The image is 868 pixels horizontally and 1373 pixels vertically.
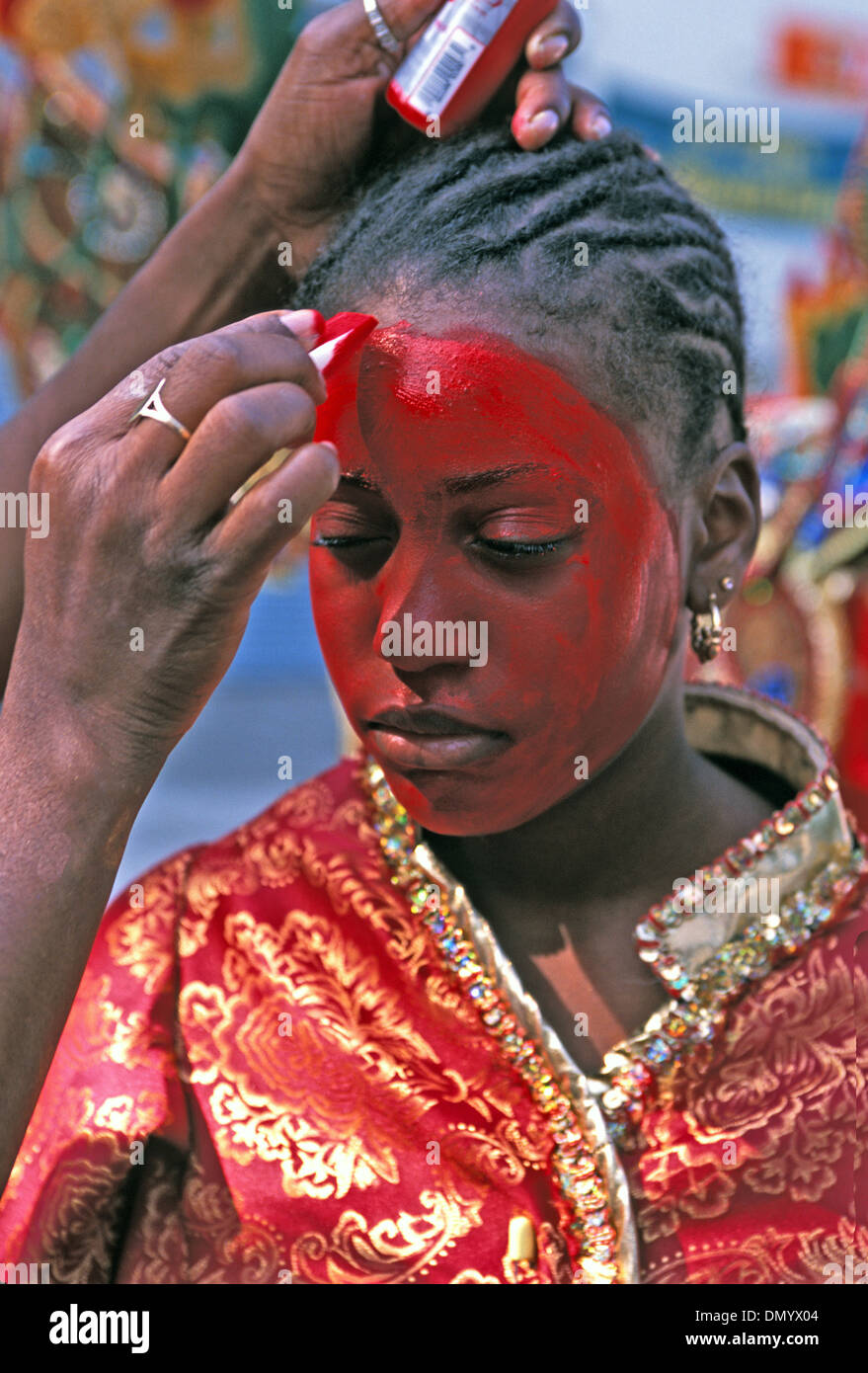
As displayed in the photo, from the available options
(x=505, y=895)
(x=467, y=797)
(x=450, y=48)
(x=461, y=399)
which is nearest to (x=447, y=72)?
(x=450, y=48)

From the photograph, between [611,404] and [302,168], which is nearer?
[611,404]

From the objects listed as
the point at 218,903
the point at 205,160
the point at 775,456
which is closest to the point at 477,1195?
the point at 218,903

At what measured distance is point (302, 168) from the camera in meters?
1.58

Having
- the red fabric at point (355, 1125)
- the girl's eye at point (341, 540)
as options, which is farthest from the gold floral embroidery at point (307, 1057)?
the girl's eye at point (341, 540)

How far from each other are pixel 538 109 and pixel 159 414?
0.62m

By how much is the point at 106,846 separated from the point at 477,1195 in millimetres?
591

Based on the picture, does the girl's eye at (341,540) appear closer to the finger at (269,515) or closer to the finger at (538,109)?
the finger at (269,515)

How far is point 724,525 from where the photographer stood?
4.96 ft

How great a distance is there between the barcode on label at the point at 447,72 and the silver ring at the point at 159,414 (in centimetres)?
57

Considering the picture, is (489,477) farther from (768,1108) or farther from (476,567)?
(768,1108)

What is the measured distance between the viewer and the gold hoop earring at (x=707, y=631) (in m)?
1.52

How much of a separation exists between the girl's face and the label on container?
0.27 metres

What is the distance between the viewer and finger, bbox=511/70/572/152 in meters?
1.39
